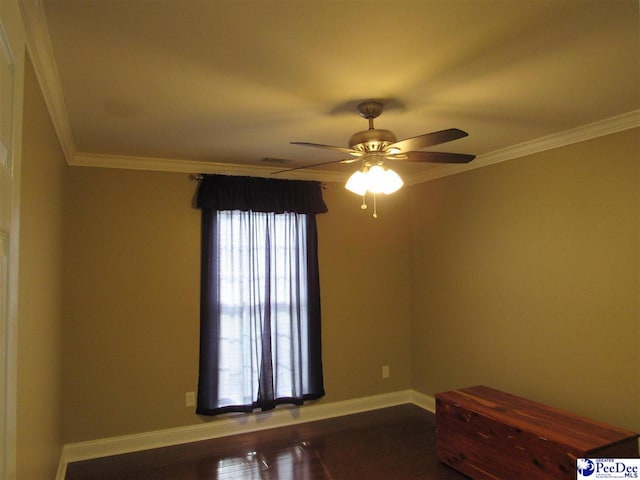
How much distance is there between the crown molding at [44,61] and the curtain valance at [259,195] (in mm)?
1277

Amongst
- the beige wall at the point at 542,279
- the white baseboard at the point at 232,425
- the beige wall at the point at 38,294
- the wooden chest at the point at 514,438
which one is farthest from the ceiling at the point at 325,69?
the white baseboard at the point at 232,425

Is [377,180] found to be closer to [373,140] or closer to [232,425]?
[373,140]

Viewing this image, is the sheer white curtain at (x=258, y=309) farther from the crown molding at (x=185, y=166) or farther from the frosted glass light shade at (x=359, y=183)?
the frosted glass light shade at (x=359, y=183)

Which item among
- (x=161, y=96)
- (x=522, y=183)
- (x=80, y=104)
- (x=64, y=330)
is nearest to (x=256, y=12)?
(x=161, y=96)

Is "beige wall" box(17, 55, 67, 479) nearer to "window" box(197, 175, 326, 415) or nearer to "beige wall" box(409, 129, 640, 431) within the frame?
"window" box(197, 175, 326, 415)

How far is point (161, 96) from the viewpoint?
7.55ft

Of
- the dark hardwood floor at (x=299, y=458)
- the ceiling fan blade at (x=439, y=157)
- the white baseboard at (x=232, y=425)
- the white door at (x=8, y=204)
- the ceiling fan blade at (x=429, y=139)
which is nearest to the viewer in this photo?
the white door at (x=8, y=204)

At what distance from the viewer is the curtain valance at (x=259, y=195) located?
3.83 metres

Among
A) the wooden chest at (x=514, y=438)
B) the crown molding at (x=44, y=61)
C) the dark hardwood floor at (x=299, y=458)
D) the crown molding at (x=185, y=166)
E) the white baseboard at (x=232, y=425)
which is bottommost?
the dark hardwood floor at (x=299, y=458)

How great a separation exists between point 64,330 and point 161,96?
2.16 meters

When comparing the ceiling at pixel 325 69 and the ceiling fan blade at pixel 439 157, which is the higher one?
the ceiling at pixel 325 69

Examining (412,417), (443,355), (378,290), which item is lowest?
(412,417)

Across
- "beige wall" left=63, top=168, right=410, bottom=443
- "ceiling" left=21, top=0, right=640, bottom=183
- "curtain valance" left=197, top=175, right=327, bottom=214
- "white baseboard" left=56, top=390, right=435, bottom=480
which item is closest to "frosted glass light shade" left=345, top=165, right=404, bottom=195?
"ceiling" left=21, top=0, right=640, bottom=183

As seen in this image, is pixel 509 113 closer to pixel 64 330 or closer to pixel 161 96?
pixel 161 96
